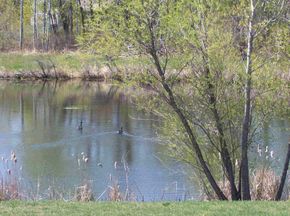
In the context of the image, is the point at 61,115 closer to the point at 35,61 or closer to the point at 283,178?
the point at 283,178

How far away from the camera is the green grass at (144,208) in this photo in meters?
8.71

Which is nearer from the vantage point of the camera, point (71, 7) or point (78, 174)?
point (78, 174)

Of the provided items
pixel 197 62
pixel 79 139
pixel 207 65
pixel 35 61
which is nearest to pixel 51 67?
pixel 35 61

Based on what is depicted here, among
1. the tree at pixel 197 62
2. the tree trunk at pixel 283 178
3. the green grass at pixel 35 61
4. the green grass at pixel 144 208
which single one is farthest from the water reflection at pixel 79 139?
the green grass at pixel 35 61

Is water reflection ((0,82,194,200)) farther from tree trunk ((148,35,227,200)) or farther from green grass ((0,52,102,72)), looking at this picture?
green grass ((0,52,102,72))

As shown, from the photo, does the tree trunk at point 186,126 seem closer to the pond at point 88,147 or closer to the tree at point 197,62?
the tree at point 197,62

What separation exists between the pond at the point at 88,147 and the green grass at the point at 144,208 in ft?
8.12

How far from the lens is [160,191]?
13281 millimetres

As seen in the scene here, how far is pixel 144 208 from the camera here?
9.09 meters

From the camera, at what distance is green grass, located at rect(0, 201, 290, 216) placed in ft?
28.6

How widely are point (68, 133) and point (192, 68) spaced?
35.0ft

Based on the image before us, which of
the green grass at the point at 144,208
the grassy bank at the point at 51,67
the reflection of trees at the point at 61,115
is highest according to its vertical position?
the grassy bank at the point at 51,67

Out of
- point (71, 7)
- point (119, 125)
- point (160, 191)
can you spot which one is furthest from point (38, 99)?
point (71, 7)

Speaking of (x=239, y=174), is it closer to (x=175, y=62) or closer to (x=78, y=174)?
(x=175, y=62)
